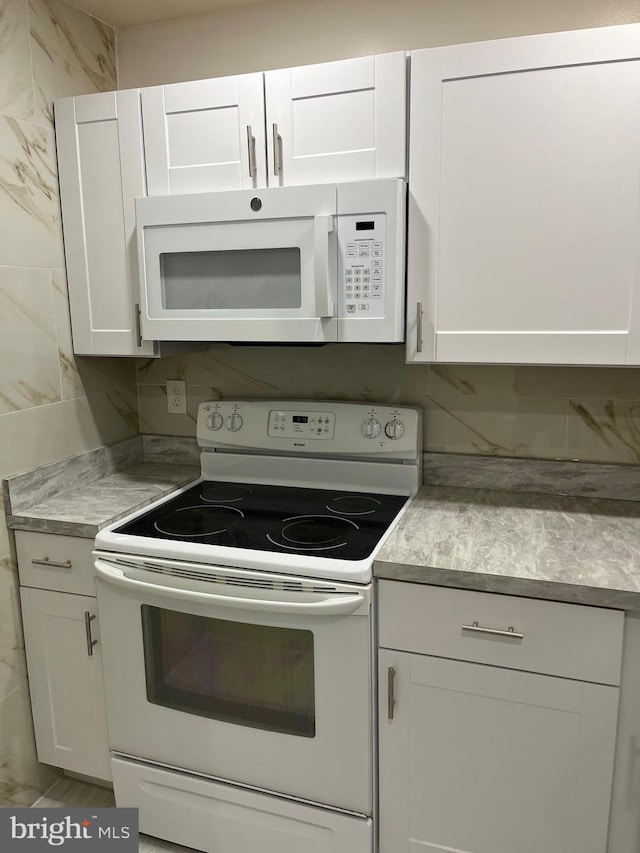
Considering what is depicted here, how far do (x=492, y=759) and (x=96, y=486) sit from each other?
54.3 inches

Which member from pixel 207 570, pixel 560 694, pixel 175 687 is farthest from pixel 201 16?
pixel 560 694

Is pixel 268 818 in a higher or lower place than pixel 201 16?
lower

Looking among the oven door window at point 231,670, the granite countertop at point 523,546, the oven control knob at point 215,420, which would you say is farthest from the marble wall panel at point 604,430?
the oven control knob at point 215,420

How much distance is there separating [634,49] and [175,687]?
73.1 inches

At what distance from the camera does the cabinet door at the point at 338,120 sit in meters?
1.52

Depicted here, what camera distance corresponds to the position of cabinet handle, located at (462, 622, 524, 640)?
134 centimetres

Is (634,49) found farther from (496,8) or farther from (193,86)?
(193,86)

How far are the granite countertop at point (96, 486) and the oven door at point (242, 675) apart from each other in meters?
0.18

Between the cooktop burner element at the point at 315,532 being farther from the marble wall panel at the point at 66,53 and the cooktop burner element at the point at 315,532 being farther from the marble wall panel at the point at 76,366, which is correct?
the marble wall panel at the point at 66,53

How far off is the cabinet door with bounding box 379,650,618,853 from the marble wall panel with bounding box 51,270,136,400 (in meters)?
1.25

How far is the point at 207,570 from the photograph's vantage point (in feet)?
4.91

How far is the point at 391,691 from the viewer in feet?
4.78

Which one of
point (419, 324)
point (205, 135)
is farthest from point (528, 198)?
point (205, 135)

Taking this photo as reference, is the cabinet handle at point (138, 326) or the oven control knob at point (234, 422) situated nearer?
the cabinet handle at point (138, 326)
